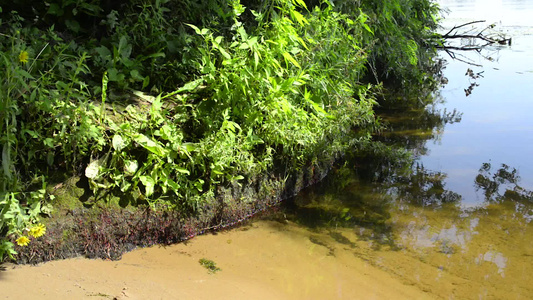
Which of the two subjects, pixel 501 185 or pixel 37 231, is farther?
pixel 501 185

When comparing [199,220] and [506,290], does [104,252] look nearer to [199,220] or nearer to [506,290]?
[199,220]

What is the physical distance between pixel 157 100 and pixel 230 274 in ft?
4.27

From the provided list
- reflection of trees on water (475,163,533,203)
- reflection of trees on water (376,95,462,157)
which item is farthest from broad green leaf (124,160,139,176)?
reflection of trees on water (376,95,462,157)

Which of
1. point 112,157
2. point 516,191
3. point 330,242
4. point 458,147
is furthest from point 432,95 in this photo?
point 112,157

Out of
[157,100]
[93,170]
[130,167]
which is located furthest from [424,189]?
[93,170]

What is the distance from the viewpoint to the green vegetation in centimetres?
335

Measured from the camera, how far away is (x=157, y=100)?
3.78 metres

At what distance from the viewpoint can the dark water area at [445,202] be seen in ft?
11.8

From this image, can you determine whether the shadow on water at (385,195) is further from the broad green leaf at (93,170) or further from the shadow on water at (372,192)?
the broad green leaf at (93,170)

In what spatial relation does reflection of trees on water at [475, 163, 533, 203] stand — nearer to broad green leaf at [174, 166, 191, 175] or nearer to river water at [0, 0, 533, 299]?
river water at [0, 0, 533, 299]

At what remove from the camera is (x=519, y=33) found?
1085 centimetres

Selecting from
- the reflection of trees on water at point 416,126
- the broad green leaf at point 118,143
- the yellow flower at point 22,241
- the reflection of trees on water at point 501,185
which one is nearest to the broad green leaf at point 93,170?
the broad green leaf at point 118,143

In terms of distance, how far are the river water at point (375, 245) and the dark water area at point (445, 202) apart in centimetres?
1

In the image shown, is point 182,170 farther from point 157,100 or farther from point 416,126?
point 416,126
